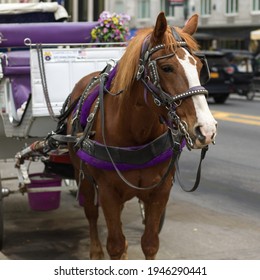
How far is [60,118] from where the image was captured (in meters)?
5.62

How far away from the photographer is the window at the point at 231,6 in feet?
164

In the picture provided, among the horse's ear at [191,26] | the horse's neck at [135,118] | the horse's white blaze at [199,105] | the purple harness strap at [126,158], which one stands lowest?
the purple harness strap at [126,158]

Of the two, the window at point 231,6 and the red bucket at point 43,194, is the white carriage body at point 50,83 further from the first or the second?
the window at point 231,6

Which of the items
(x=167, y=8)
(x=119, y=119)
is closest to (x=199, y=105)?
(x=119, y=119)

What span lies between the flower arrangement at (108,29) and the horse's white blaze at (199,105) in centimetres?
302

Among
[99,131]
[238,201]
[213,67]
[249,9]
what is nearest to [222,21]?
[249,9]

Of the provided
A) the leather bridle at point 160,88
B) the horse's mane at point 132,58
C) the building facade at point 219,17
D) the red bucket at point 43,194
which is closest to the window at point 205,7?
the building facade at point 219,17

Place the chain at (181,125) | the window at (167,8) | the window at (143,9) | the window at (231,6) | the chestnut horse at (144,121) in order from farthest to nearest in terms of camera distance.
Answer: the window at (143,9) → the window at (167,8) → the window at (231,6) → the chestnut horse at (144,121) → the chain at (181,125)

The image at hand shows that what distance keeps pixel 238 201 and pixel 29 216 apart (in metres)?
2.79

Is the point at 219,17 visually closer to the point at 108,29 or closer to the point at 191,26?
the point at 108,29

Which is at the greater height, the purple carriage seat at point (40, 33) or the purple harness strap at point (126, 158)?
the purple carriage seat at point (40, 33)

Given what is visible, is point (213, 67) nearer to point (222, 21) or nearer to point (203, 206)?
point (203, 206)

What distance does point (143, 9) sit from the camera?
5716cm

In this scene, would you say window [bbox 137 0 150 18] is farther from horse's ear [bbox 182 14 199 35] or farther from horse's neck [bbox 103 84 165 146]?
horse's neck [bbox 103 84 165 146]
